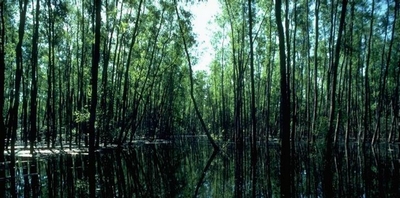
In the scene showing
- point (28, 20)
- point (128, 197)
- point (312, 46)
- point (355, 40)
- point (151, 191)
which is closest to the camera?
point (128, 197)

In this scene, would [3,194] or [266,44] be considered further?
[266,44]

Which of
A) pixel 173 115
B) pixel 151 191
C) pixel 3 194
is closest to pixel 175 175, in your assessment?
pixel 151 191

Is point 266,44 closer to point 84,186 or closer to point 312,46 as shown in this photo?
point 312,46

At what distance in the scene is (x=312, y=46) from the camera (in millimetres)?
41812

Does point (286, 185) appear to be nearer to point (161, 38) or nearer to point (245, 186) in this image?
point (245, 186)

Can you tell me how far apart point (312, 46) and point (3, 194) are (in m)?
38.3

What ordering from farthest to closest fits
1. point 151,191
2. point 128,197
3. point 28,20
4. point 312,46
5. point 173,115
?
1. point 173,115
2. point 312,46
3. point 28,20
4. point 151,191
5. point 128,197

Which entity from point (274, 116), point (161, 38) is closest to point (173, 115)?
point (274, 116)

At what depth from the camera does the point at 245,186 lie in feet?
33.7

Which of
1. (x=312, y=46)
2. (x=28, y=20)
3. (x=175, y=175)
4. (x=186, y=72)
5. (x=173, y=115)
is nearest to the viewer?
(x=175, y=175)

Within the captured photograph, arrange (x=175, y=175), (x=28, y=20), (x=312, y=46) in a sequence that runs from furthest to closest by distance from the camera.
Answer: (x=312, y=46)
(x=28, y=20)
(x=175, y=175)

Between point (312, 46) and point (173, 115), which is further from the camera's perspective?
point (173, 115)

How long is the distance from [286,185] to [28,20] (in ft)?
84.9

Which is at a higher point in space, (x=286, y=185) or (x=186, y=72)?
(x=186, y=72)
